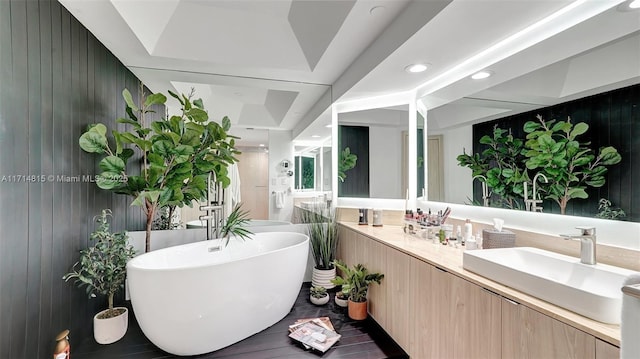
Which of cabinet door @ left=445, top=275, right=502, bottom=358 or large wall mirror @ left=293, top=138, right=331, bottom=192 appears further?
large wall mirror @ left=293, top=138, right=331, bottom=192

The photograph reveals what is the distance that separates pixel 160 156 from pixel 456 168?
2489 millimetres

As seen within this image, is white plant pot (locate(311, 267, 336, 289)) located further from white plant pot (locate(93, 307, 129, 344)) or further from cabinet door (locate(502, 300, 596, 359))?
cabinet door (locate(502, 300, 596, 359))

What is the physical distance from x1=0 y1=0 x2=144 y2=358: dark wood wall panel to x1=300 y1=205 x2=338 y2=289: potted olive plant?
2000 mm

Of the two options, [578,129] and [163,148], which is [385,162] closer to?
[578,129]

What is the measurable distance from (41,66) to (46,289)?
139 centimetres

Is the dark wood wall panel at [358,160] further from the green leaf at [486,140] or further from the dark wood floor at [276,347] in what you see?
the dark wood floor at [276,347]

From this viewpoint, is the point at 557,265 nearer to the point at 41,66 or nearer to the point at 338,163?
the point at 338,163

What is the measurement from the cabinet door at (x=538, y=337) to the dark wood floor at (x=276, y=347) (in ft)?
3.28

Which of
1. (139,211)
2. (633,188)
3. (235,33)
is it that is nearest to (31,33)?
(235,33)

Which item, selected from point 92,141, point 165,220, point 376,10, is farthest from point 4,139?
point 376,10

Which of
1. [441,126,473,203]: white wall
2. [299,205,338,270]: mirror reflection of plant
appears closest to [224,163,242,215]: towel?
[299,205,338,270]: mirror reflection of plant

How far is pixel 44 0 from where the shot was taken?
162 cm

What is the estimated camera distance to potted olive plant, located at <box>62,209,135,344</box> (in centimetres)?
196

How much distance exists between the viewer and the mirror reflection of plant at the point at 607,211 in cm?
127
